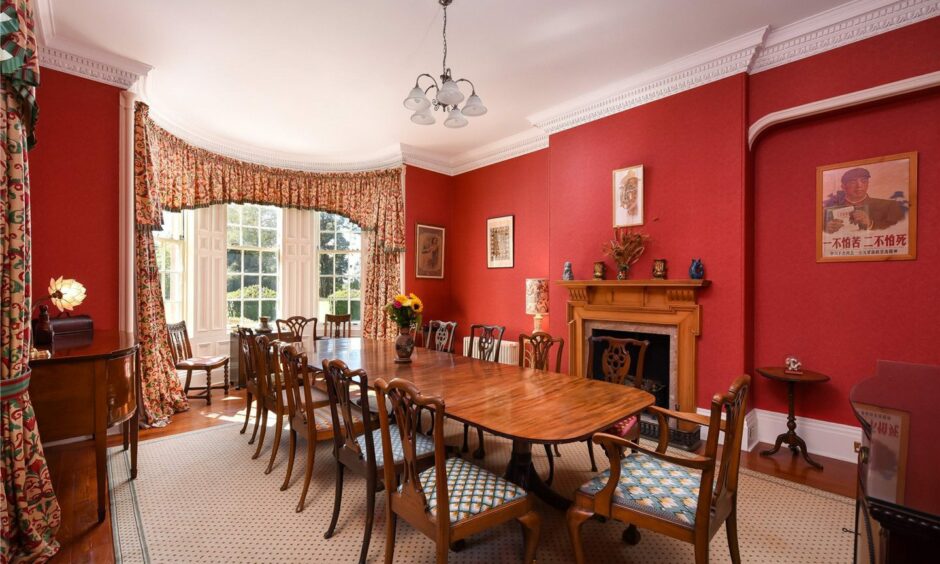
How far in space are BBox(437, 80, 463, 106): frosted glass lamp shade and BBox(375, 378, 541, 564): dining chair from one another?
1.74m

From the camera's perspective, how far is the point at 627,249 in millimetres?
3826

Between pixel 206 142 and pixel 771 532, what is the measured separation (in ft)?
20.5

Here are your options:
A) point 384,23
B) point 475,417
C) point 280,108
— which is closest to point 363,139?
point 280,108

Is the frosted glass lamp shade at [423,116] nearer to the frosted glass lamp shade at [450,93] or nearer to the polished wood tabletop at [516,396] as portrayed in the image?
the frosted glass lamp shade at [450,93]

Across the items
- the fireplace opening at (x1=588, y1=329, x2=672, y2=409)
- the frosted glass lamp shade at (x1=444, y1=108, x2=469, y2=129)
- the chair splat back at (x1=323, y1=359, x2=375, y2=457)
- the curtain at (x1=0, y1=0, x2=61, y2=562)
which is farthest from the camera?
the fireplace opening at (x1=588, y1=329, x2=672, y2=409)

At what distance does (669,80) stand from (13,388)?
4554 millimetres

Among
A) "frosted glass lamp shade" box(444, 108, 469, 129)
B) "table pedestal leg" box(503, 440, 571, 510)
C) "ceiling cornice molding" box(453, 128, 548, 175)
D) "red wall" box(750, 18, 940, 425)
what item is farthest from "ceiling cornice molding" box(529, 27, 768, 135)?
"table pedestal leg" box(503, 440, 571, 510)

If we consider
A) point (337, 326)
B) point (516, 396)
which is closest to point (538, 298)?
point (516, 396)

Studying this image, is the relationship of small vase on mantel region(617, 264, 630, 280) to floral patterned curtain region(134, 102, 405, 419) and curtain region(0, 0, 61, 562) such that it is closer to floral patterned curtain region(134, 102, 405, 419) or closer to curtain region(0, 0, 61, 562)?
floral patterned curtain region(134, 102, 405, 419)

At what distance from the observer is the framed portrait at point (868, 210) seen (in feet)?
9.26

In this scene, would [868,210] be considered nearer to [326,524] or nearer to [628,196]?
[628,196]

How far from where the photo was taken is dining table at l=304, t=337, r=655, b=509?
171 centimetres

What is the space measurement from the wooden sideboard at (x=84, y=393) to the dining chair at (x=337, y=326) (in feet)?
9.67

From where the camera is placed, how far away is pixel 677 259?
361 cm
